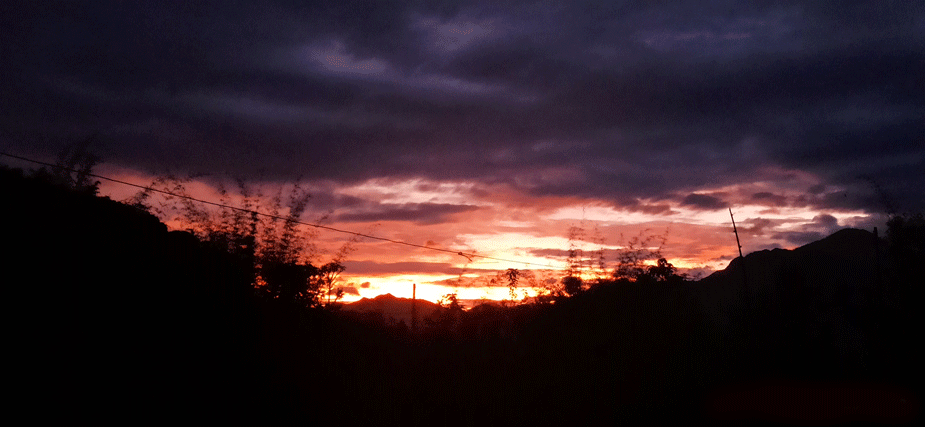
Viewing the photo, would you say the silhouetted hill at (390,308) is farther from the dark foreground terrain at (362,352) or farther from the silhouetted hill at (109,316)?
the silhouetted hill at (109,316)

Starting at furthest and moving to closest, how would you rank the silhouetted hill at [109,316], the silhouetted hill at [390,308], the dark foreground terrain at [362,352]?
the silhouetted hill at [390,308], the dark foreground terrain at [362,352], the silhouetted hill at [109,316]

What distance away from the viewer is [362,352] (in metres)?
15.5

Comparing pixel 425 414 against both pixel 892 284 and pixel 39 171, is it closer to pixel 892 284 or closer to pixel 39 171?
pixel 39 171

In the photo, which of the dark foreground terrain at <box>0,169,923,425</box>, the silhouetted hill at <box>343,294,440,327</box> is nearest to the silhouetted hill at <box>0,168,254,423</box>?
the dark foreground terrain at <box>0,169,923,425</box>

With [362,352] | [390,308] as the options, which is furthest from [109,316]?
[390,308]

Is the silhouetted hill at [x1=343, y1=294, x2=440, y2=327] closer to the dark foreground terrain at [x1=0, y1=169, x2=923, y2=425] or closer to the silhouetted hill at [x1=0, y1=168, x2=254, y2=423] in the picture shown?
the dark foreground terrain at [x1=0, y1=169, x2=923, y2=425]

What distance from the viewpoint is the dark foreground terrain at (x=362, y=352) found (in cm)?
1007

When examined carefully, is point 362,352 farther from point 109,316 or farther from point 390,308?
point 390,308

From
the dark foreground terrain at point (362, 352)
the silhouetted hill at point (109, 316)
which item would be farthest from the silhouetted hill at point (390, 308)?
the silhouetted hill at point (109, 316)

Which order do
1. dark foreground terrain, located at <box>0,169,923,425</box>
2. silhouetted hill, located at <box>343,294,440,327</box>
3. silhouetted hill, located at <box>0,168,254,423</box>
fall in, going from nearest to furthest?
silhouetted hill, located at <box>0,168,254,423</box>
dark foreground terrain, located at <box>0,169,923,425</box>
silhouetted hill, located at <box>343,294,440,327</box>

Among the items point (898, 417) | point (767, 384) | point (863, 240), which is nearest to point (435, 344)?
point (767, 384)

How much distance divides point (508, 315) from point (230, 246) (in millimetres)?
10207

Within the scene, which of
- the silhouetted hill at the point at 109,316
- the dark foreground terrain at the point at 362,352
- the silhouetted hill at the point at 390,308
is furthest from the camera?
the silhouetted hill at the point at 390,308

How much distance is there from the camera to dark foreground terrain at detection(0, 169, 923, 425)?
10.1 m
